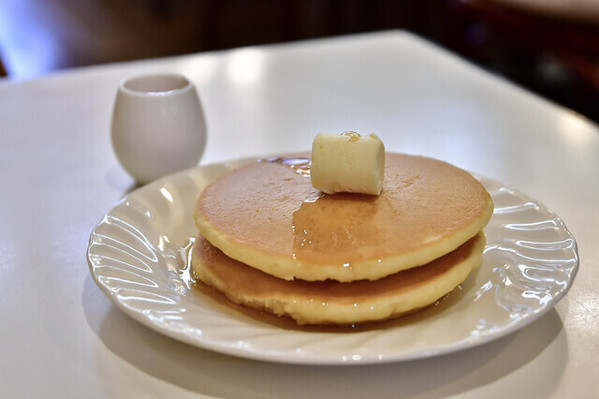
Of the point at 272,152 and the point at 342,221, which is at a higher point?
the point at 342,221

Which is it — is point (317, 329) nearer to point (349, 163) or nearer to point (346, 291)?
point (346, 291)

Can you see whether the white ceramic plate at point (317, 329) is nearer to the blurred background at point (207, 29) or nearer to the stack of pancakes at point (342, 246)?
the stack of pancakes at point (342, 246)

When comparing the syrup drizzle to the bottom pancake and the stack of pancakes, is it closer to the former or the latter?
the stack of pancakes

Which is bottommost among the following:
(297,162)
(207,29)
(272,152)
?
(207,29)

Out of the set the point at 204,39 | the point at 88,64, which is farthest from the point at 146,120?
the point at 204,39

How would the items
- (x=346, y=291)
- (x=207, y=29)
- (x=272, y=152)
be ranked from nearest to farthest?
(x=346, y=291) → (x=272, y=152) → (x=207, y=29)

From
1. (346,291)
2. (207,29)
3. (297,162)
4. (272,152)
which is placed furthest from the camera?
(207,29)

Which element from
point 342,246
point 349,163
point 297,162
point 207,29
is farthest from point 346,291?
point 207,29

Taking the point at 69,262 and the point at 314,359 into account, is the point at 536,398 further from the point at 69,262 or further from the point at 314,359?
the point at 69,262

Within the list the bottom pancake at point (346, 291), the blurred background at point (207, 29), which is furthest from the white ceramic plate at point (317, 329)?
the blurred background at point (207, 29)
